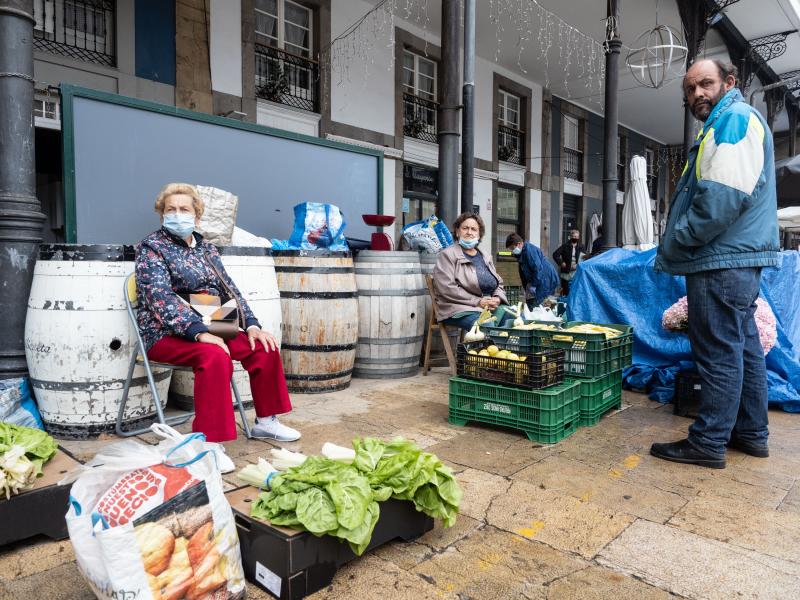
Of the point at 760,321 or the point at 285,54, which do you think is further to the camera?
the point at 285,54

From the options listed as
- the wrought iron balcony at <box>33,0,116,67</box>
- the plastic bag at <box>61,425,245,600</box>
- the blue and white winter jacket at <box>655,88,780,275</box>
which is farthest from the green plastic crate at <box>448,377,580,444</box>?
the wrought iron balcony at <box>33,0,116,67</box>

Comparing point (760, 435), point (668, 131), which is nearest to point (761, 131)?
point (760, 435)

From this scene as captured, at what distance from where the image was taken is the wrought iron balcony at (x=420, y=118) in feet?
41.6

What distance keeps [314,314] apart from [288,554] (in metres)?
2.58

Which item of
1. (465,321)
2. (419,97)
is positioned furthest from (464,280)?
(419,97)

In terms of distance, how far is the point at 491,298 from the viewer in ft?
16.0

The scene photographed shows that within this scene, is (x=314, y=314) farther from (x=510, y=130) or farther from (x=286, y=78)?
(x=510, y=130)

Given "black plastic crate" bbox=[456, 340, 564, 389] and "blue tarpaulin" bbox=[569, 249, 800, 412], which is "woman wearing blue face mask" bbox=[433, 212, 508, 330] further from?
"black plastic crate" bbox=[456, 340, 564, 389]

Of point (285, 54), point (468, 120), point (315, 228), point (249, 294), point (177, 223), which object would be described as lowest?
point (249, 294)

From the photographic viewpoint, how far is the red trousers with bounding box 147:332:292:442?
266 centimetres

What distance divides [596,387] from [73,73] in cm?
765

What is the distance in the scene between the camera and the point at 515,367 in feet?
10.9

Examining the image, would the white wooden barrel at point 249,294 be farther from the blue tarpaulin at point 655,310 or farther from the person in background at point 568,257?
the person in background at point 568,257

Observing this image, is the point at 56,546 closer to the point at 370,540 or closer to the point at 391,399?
the point at 370,540
